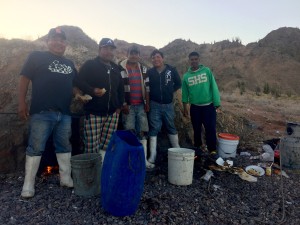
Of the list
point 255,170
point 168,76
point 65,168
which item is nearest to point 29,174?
point 65,168

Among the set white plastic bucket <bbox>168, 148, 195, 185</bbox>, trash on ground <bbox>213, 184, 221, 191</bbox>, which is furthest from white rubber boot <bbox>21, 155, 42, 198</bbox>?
trash on ground <bbox>213, 184, 221, 191</bbox>

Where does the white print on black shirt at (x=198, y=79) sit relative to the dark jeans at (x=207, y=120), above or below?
above

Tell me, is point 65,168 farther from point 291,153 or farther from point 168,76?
point 291,153

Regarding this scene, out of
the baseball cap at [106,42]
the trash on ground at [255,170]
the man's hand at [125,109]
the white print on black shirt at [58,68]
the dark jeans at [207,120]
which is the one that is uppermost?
the baseball cap at [106,42]

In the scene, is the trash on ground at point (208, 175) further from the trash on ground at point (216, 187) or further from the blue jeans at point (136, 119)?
the blue jeans at point (136, 119)

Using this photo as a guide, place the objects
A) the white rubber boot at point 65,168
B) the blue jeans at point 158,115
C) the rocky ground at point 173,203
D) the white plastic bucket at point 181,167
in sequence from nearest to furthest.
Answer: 1. the rocky ground at point 173,203
2. the white rubber boot at point 65,168
3. the white plastic bucket at point 181,167
4. the blue jeans at point 158,115

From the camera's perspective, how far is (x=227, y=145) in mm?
6449

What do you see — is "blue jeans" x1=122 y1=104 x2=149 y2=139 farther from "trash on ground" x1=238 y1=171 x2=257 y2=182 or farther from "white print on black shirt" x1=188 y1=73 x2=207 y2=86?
"trash on ground" x1=238 y1=171 x2=257 y2=182

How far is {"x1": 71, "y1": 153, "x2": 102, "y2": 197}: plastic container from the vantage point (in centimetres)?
419

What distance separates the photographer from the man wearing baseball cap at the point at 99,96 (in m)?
4.69

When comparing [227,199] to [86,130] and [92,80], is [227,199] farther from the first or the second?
[92,80]

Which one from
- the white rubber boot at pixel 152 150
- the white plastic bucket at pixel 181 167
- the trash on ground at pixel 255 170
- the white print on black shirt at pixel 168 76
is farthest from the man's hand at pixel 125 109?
the trash on ground at pixel 255 170

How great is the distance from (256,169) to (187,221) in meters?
2.46

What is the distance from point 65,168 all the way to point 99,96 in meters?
1.21
